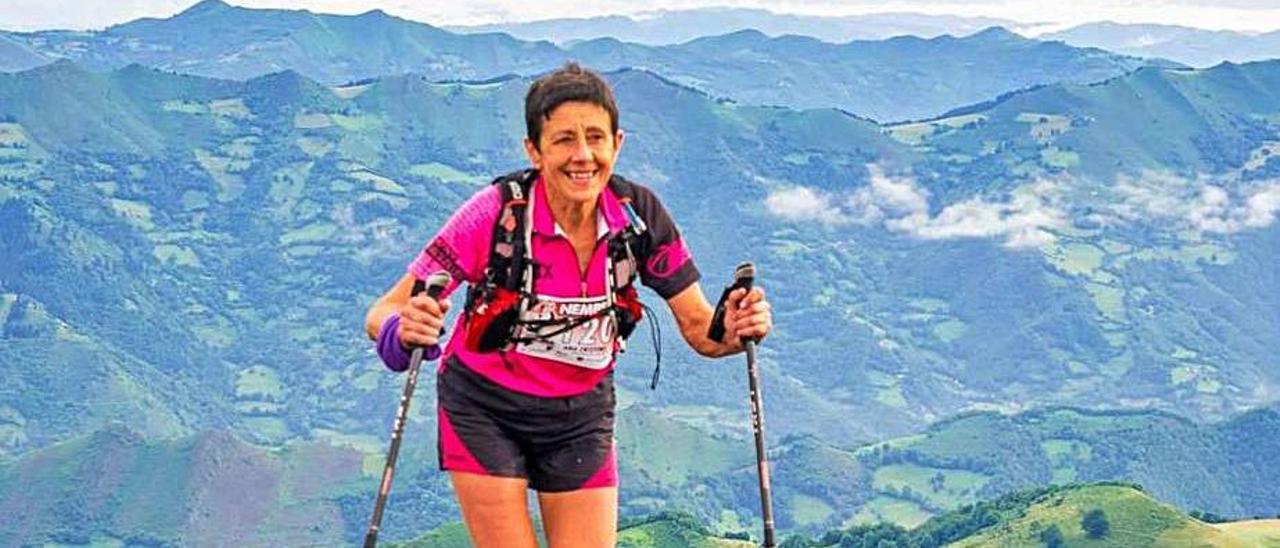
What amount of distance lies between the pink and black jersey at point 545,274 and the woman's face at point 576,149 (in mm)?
287

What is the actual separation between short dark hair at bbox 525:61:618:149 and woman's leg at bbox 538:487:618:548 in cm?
201

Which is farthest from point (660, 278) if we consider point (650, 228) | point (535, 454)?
point (535, 454)

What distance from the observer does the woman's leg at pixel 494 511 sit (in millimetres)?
12336

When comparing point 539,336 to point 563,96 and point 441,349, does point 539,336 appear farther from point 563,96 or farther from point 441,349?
point 563,96

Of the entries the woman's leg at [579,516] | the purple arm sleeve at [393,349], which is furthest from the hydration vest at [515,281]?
the woman's leg at [579,516]

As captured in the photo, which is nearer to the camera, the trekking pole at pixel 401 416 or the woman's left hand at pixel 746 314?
the trekking pole at pixel 401 416

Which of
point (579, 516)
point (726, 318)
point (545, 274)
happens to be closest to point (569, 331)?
point (545, 274)

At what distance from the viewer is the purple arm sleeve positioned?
1230 centimetres

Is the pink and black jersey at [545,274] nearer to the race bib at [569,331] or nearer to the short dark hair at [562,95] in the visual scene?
the race bib at [569,331]

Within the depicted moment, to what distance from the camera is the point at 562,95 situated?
12.5m

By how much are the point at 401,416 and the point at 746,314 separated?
2090 millimetres

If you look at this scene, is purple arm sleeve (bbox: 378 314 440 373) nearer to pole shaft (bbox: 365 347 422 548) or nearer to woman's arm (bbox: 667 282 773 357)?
pole shaft (bbox: 365 347 422 548)

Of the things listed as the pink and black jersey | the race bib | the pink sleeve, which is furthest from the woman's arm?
the pink sleeve

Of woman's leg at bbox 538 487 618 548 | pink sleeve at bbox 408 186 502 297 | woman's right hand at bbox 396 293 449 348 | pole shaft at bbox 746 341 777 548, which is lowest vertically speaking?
woman's leg at bbox 538 487 618 548
